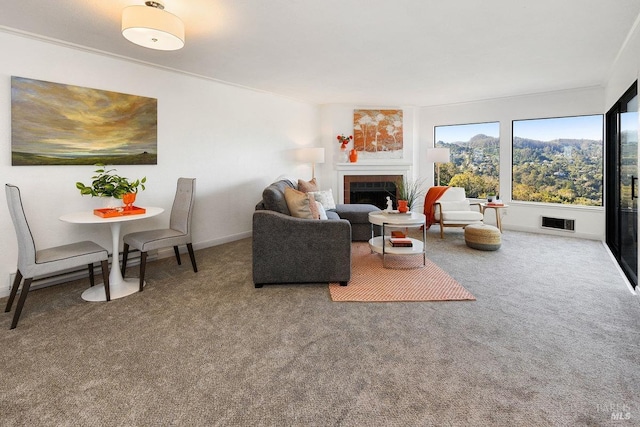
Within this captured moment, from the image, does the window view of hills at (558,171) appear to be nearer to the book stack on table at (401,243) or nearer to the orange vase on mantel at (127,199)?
the book stack on table at (401,243)

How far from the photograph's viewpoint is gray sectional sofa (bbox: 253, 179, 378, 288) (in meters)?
3.14

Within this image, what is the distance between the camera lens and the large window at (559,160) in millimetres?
5414

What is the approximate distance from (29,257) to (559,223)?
23.1 feet

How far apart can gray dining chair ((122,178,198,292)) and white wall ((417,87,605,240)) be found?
16.4 ft

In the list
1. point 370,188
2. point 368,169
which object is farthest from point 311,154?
point 370,188

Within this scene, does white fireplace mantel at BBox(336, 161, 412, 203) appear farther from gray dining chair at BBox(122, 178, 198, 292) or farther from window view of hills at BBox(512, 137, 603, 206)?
gray dining chair at BBox(122, 178, 198, 292)

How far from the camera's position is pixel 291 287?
3.24 meters

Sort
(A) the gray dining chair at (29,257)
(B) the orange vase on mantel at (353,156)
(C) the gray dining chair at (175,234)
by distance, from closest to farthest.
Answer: (A) the gray dining chair at (29,257) → (C) the gray dining chair at (175,234) → (B) the orange vase on mantel at (353,156)

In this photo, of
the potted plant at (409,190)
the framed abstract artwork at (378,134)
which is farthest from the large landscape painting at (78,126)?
the potted plant at (409,190)

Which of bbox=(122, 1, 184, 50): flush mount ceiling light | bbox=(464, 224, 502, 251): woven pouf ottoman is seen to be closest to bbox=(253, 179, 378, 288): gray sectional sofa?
bbox=(122, 1, 184, 50): flush mount ceiling light

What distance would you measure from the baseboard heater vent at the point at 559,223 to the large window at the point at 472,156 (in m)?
0.97

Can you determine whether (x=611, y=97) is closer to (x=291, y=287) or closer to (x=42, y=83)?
(x=291, y=287)

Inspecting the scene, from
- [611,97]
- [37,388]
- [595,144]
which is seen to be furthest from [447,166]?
[37,388]

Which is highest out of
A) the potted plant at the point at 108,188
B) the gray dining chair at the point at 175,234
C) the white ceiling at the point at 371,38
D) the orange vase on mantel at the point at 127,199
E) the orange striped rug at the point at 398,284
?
the white ceiling at the point at 371,38
